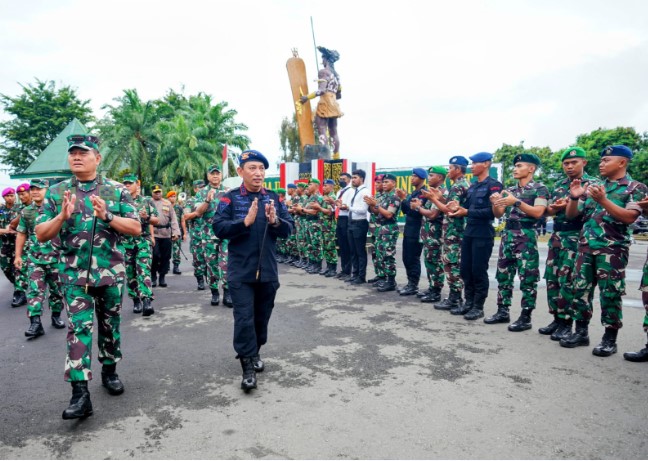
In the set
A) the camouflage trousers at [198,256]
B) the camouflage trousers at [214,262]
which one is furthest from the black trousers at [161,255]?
the camouflage trousers at [214,262]

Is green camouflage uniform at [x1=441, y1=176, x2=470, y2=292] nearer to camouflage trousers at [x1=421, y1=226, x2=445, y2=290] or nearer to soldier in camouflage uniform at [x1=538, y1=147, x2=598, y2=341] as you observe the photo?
camouflage trousers at [x1=421, y1=226, x2=445, y2=290]

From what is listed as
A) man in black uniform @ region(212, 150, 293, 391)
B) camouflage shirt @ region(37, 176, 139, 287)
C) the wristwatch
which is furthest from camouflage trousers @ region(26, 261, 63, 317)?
man in black uniform @ region(212, 150, 293, 391)

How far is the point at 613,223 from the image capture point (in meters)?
4.11

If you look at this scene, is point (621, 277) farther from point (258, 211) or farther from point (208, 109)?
point (208, 109)

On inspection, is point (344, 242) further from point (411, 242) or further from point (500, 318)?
point (500, 318)

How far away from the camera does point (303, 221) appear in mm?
10391

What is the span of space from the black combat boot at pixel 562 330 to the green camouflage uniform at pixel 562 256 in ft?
0.20

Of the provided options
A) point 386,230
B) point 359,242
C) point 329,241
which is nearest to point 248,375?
point 386,230

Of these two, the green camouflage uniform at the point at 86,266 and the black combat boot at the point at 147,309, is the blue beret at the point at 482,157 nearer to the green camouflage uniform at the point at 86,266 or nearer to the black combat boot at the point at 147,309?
the green camouflage uniform at the point at 86,266

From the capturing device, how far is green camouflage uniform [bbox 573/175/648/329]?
409 centimetres

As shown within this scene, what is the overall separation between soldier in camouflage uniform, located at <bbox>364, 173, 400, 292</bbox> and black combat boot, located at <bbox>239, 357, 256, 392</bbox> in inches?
168

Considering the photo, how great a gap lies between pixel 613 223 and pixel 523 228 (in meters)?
1.00

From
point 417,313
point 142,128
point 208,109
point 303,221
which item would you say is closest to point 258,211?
point 417,313

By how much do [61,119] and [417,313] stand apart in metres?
33.5
